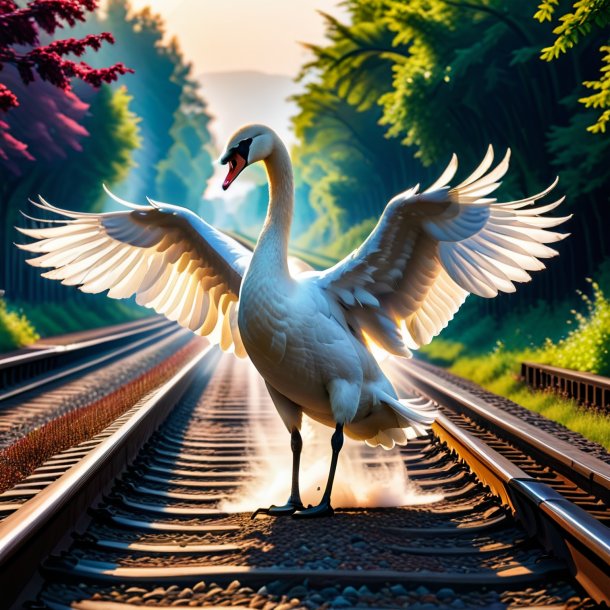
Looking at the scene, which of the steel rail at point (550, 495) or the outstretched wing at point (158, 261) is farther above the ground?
the outstretched wing at point (158, 261)

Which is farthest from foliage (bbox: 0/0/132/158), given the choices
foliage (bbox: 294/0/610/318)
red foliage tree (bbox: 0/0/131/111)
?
foliage (bbox: 294/0/610/318)

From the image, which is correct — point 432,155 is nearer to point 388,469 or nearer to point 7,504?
point 388,469

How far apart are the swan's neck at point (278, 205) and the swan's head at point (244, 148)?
0.16m

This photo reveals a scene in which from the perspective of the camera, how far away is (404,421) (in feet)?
17.1

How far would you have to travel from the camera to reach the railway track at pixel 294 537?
337cm

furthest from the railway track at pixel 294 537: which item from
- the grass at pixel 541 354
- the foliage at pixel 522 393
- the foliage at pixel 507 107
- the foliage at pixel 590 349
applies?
the foliage at pixel 507 107

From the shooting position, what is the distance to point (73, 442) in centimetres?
681

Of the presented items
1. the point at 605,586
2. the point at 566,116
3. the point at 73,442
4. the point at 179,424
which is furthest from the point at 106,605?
the point at 566,116

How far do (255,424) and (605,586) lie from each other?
5.93 m

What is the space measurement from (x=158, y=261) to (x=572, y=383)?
609cm

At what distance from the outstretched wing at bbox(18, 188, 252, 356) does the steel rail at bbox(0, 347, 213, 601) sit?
3.42 feet

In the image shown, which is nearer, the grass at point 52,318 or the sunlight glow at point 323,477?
the sunlight glow at point 323,477

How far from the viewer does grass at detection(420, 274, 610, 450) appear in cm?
935

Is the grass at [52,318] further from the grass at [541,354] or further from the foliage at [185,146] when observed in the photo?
the foliage at [185,146]
